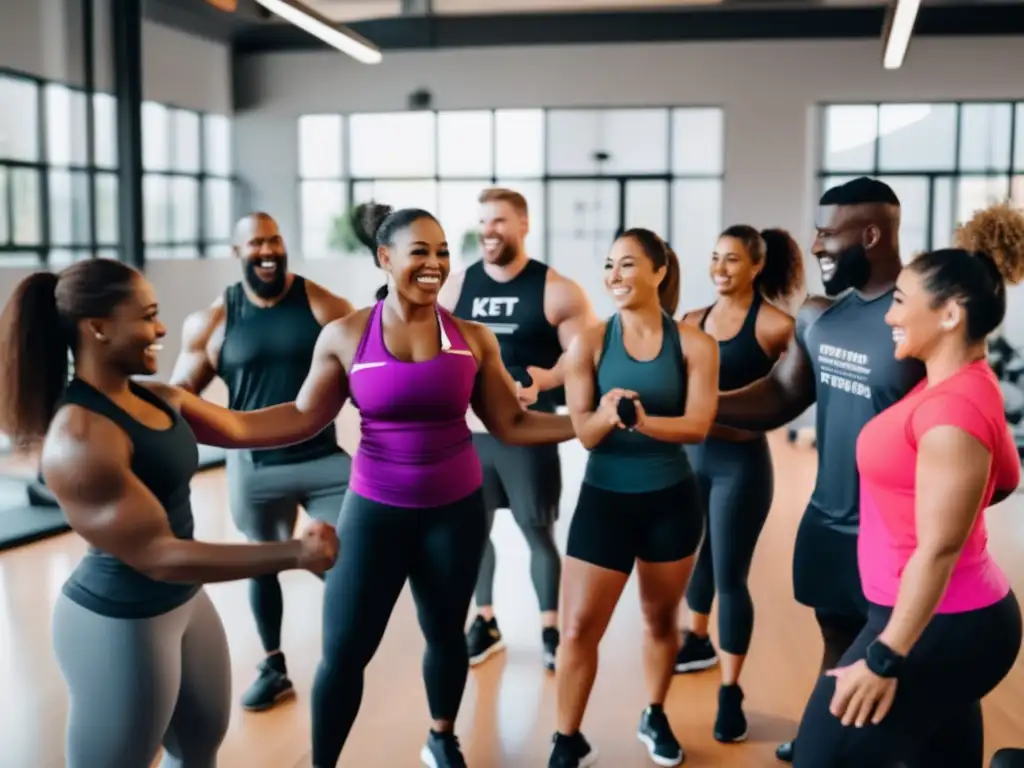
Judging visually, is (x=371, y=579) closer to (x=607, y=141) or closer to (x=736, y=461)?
(x=736, y=461)

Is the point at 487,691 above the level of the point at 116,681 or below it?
below

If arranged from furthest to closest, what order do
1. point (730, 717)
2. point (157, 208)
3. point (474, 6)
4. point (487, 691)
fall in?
1. point (474, 6)
2. point (157, 208)
3. point (487, 691)
4. point (730, 717)

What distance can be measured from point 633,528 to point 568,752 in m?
0.72

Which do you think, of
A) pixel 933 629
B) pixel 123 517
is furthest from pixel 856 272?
pixel 123 517

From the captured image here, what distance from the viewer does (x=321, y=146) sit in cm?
1181

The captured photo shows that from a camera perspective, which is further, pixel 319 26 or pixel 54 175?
pixel 54 175

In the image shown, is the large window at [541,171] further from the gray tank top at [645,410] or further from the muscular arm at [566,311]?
the gray tank top at [645,410]

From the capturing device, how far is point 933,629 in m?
1.81

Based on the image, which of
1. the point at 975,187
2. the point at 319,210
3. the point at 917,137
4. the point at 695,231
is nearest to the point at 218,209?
the point at 319,210

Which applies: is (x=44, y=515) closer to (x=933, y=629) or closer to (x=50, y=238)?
(x=50, y=238)

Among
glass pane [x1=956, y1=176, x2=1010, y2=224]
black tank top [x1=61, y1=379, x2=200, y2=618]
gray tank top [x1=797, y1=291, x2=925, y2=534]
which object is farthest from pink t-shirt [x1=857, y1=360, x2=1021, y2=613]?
glass pane [x1=956, y1=176, x2=1010, y2=224]

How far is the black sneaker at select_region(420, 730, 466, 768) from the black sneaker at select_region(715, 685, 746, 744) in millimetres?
829

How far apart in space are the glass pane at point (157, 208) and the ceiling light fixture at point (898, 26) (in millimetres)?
6816

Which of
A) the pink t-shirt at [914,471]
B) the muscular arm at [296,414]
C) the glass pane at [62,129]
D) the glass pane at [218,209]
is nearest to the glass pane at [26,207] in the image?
the glass pane at [62,129]
